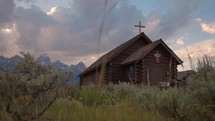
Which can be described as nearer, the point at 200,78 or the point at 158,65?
the point at 200,78

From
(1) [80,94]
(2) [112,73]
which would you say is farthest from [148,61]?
(1) [80,94]

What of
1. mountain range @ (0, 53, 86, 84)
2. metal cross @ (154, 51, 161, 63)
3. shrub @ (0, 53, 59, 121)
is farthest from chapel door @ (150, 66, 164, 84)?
shrub @ (0, 53, 59, 121)

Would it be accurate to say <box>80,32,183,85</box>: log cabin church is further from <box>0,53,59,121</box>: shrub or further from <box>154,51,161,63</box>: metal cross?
<box>0,53,59,121</box>: shrub

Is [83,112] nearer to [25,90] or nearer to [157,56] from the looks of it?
[25,90]

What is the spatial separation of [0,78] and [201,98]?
2.98 m

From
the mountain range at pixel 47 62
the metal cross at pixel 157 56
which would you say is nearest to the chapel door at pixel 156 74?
the metal cross at pixel 157 56

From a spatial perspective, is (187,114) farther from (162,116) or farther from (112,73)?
(112,73)

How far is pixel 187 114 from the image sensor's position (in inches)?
179

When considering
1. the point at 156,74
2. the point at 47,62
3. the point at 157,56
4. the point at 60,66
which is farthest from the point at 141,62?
the point at 47,62

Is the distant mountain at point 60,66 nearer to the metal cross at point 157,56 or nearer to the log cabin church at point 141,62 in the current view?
the log cabin church at point 141,62

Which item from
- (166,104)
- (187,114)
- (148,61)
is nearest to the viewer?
(187,114)

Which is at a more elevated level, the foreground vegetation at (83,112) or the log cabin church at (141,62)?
→ the log cabin church at (141,62)

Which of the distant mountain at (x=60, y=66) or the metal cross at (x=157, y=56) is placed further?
the metal cross at (x=157, y=56)

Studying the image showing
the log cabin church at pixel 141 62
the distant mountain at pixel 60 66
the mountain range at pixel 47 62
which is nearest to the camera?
the mountain range at pixel 47 62
